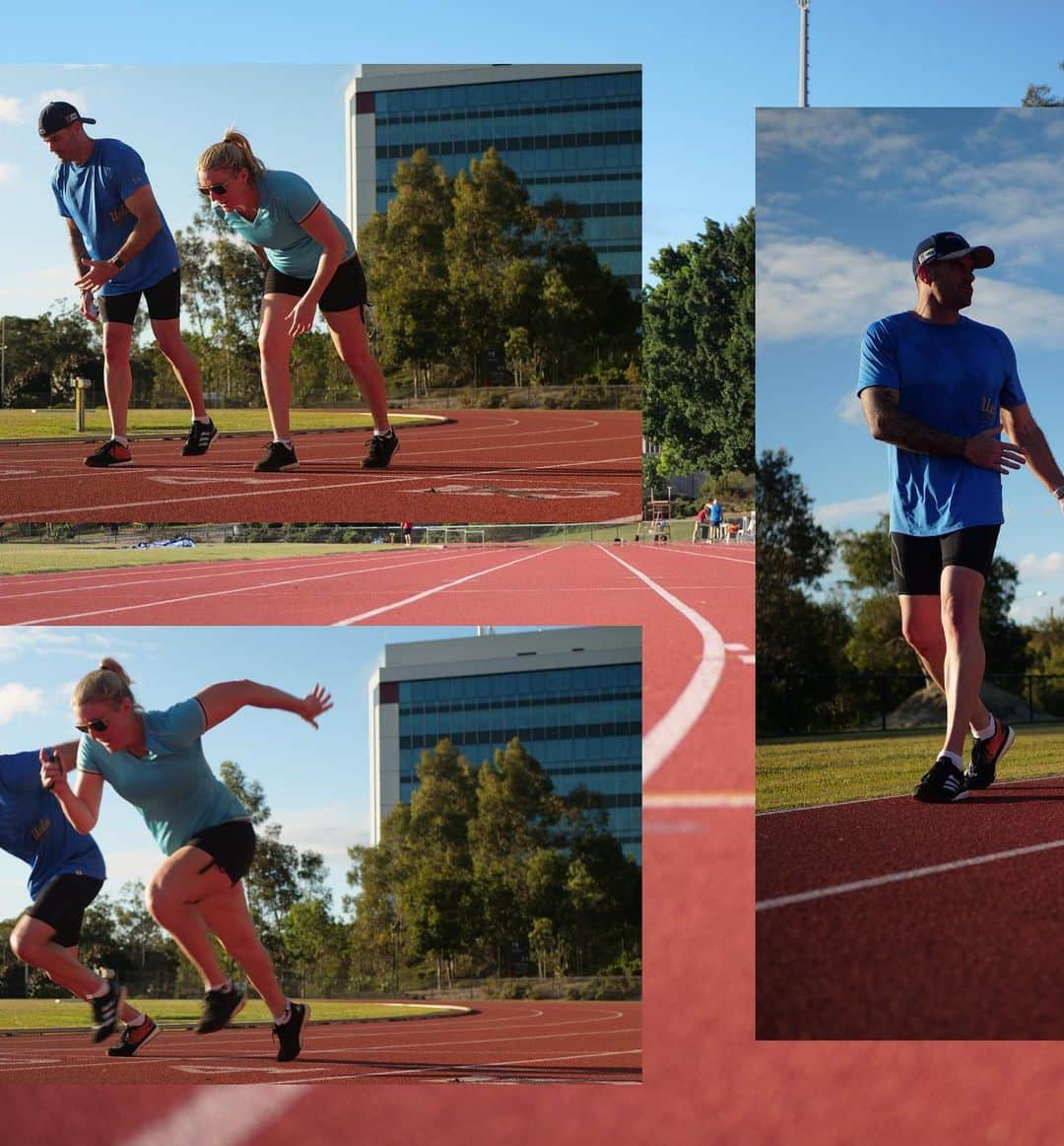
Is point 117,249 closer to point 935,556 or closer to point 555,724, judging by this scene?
point 555,724

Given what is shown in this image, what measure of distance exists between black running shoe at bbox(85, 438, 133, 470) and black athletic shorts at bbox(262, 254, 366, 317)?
4.74 feet

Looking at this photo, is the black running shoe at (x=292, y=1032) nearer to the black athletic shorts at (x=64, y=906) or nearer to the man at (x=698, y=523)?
the black athletic shorts at (x=64, y=906)

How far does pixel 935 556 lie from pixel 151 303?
196 inches

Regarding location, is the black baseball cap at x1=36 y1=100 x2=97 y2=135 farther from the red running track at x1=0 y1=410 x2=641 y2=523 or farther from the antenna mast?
the antenna mast

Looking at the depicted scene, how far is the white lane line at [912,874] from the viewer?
19.9 ft

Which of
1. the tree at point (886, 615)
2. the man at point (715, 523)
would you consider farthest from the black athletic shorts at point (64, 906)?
the man at point (715, 523)

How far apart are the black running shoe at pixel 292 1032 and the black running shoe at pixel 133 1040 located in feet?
1.35

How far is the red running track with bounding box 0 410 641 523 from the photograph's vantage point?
10.1 metres

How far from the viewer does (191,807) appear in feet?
19.2

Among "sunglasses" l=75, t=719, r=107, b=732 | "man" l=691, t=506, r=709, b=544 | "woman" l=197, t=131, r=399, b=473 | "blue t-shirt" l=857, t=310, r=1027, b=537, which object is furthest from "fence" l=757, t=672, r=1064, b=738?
"sunglasses" l=75, t=719, r=107, b=732

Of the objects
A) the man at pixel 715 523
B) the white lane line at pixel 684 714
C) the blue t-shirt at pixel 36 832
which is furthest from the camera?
the man at pixel 715 523

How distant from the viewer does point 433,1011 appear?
19.6 ft

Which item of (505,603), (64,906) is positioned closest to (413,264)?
(505,603)

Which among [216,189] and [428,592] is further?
[216,189]
